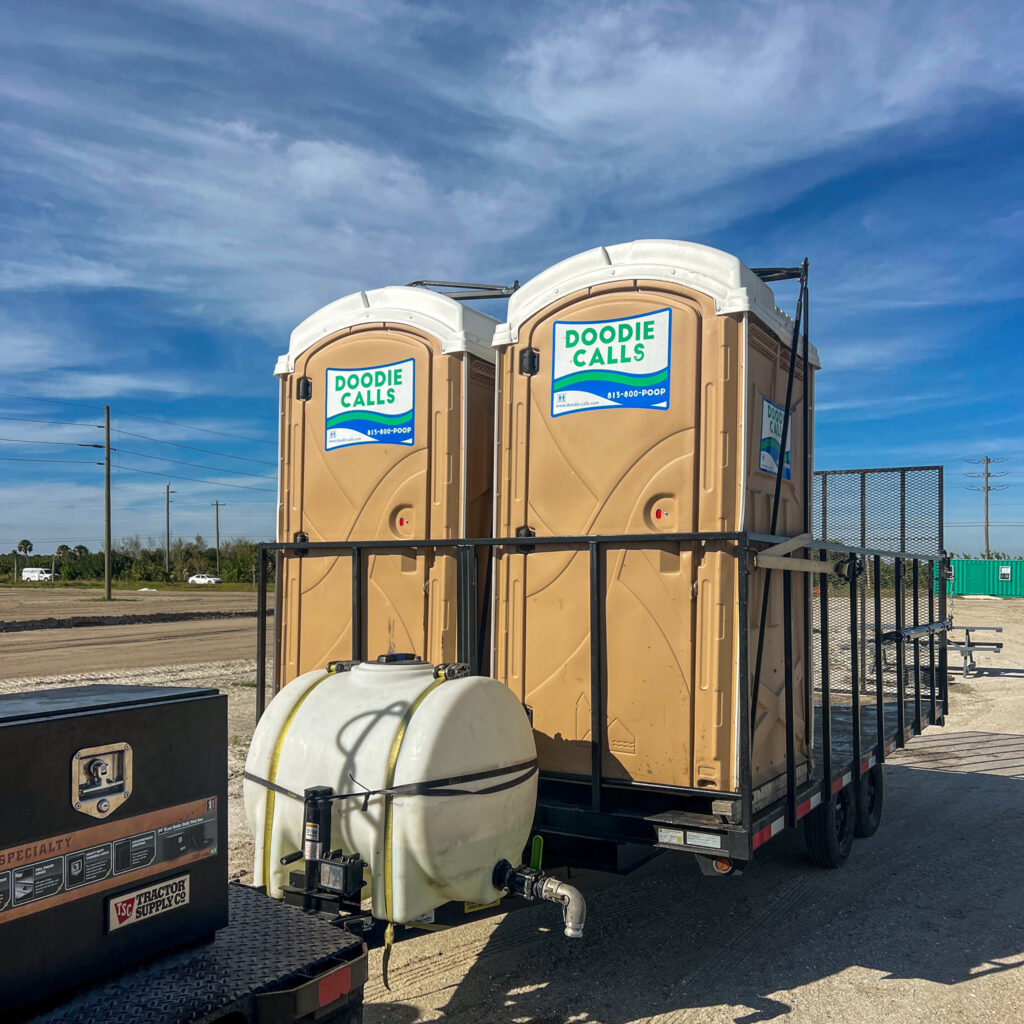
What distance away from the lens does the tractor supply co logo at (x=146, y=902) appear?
2.56 meters

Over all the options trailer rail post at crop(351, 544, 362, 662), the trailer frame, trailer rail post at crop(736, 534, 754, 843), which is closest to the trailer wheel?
the trailer frame

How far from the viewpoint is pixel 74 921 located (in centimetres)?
246

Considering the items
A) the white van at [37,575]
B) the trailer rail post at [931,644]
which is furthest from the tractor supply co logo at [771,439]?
the white van at [37,575]

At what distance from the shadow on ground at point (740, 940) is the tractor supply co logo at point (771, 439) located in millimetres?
2562

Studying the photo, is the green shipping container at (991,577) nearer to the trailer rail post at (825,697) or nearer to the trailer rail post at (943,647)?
the trailer rail post at (943,647)

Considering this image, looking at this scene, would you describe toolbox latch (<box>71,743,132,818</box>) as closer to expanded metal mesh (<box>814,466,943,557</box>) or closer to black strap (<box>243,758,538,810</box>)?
black strap (<box>243,758,538,810</box>)

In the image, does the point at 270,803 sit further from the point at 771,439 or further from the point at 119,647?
the point at 119,647

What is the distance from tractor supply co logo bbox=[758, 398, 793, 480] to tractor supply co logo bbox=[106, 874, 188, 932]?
3404 millimetres

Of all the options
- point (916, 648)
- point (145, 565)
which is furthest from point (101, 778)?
point (145, 565)

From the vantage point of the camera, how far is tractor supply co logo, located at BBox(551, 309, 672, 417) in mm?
4766

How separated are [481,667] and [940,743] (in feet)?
27.5

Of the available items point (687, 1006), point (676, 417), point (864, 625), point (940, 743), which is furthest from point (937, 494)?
point (687, 1006)

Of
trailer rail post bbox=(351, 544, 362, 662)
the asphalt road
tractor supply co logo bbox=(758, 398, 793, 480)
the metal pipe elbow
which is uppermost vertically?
tractor supply co logo bbox=(758, 398, 793, 480)

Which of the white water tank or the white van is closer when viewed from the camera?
the white water tank
